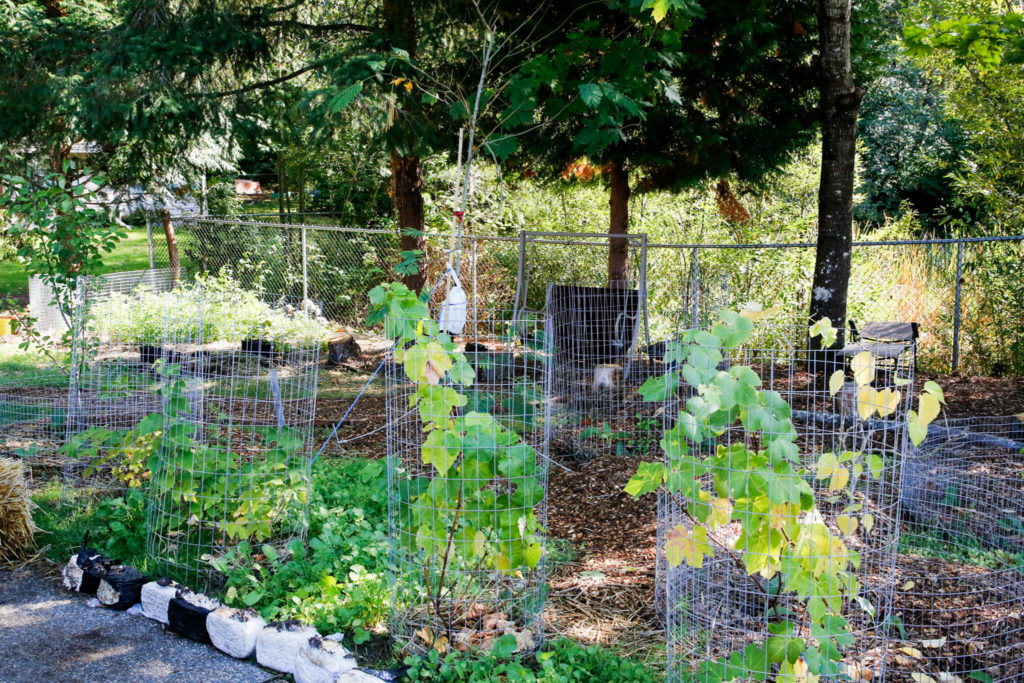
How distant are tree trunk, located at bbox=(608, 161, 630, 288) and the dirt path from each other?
5.85m

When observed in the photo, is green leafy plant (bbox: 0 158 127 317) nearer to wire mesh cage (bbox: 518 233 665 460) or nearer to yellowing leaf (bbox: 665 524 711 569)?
wire mesh cage (bbox: 518 233 665 460)

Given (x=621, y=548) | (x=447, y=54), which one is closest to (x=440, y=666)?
(x=621, y=548)

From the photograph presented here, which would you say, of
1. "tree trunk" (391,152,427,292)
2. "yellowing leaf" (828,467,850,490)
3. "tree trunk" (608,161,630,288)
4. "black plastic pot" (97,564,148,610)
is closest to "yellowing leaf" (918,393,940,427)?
"yellowing leaf" (828,467,850,490)

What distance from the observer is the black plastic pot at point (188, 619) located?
Answer: 3264 millimetres

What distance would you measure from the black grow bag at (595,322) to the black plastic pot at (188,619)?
4054 millimetres

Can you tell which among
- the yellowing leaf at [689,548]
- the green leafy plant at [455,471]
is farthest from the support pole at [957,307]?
the yellowing leaf at [689,548]

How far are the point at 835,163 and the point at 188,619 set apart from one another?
5.39 meters

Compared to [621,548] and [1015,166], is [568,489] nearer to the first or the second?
[621,548]

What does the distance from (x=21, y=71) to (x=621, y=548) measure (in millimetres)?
7140


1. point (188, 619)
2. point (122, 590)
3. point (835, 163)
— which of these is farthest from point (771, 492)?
point (835, 163)

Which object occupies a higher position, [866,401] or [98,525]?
[866,401]

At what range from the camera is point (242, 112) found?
7.56 metres

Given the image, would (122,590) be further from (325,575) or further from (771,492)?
(771,492)

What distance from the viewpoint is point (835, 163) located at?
5.97 metres
